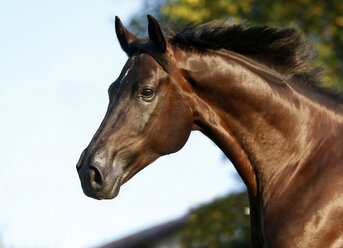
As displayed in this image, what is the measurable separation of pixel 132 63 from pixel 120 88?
211 millimetres

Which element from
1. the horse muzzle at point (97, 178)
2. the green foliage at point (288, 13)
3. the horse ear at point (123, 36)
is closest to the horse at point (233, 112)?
the horse muzzle at point (97, 178)

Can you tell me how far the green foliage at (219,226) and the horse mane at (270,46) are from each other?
566cm

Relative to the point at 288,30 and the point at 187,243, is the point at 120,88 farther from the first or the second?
the point at 187,243

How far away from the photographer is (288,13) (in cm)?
1070

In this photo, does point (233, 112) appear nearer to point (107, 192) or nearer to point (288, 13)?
point (107, 192)

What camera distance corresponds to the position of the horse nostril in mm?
3920

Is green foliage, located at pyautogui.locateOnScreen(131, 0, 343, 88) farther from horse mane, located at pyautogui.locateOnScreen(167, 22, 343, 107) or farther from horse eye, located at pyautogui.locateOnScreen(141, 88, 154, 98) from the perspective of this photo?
horse eye, located at pyautogui.locateOnScreen(141, 88, 154, 98)

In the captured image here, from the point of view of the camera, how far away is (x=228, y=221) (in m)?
10.4

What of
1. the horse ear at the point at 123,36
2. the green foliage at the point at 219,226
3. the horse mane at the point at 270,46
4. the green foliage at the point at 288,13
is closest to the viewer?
the horse mane at the point at 270,46

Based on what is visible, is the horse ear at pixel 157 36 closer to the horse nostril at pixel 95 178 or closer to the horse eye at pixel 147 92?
the horse eye at pixel 147 92

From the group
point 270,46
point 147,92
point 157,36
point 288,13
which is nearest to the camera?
point 147,92

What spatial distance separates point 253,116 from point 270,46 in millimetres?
537

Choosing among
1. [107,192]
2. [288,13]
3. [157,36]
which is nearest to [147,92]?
[157,36]

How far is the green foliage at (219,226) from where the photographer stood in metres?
10.2
